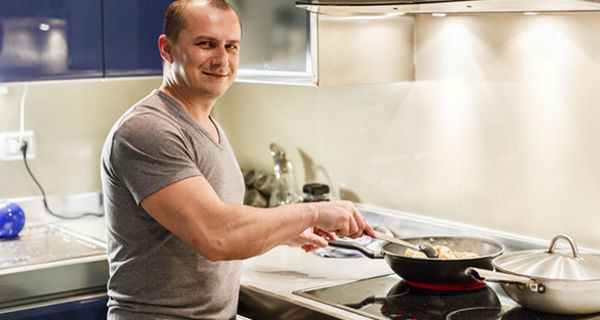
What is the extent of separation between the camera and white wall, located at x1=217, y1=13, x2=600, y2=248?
264cm

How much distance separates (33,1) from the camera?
3117mm

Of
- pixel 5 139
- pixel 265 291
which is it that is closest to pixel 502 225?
pixel 265 291

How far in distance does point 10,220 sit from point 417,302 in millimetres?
1479

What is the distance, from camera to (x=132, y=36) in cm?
332

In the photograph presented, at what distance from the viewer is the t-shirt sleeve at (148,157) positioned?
6.76 feet

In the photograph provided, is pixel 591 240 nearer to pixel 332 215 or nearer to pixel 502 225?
pixel 502 225

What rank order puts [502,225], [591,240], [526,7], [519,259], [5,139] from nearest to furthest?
[519,259], [526,7], [591,240], [502,225], [5,139]

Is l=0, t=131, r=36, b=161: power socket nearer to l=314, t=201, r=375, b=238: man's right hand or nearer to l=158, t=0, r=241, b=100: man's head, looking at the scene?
l=158, t=0, r=241, b=100: man's head

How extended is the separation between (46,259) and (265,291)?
779mm

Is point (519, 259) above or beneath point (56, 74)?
beneath

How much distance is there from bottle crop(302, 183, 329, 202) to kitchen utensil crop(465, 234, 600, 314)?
104 centimetres

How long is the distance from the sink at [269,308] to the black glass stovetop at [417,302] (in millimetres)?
54

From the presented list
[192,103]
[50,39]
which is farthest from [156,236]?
[50,39]

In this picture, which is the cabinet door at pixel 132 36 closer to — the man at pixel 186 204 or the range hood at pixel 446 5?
the range hood at pixel 446 5
